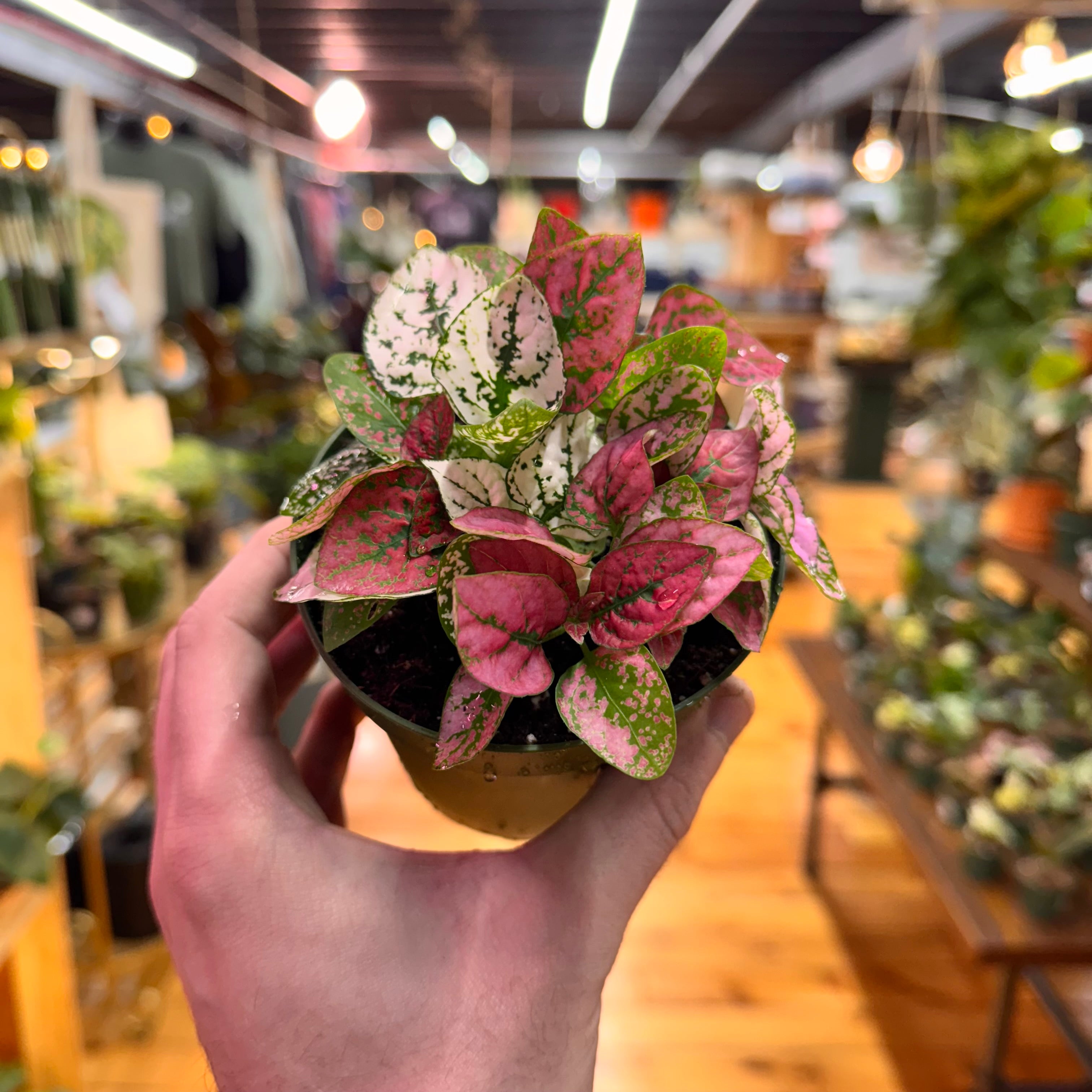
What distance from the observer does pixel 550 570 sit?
0.50m

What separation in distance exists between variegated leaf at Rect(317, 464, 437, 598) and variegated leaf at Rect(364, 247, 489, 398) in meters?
0.07

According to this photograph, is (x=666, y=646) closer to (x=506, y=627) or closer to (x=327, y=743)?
(x=506, y=627)

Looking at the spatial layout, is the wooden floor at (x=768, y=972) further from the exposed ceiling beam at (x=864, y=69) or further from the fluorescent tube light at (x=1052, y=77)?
the fluorescent tube light at (x=1052, y=77)

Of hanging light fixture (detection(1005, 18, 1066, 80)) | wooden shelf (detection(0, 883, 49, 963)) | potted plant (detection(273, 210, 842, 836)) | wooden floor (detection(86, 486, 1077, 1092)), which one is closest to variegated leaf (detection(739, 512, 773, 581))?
potted plant (detection(273, 210, 842, 836))

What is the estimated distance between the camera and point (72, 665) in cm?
181

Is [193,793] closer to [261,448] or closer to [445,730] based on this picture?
[445,730]

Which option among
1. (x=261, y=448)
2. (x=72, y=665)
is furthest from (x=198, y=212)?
(x=72, y=665)

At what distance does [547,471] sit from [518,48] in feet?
21.3

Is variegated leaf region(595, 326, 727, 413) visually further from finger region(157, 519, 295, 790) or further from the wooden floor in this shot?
the wooden floor

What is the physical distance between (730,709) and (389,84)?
8.25m

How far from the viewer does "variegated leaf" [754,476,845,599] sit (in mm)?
542

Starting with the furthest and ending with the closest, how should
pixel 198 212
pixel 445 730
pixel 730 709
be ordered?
pixel 198 212
pixel 730 709
pixel 445 730

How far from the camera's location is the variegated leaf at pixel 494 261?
1.87 feet

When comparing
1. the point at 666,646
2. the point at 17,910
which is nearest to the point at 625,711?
the point at 666,646
